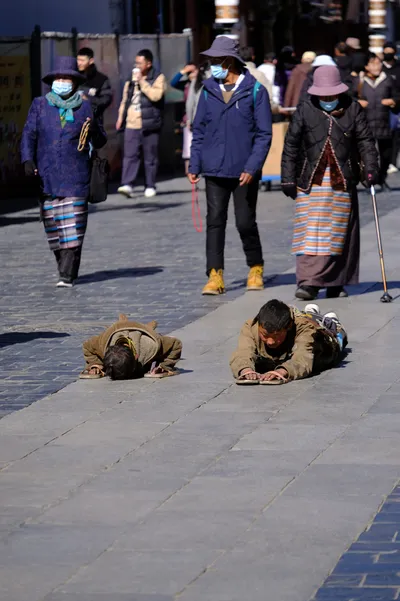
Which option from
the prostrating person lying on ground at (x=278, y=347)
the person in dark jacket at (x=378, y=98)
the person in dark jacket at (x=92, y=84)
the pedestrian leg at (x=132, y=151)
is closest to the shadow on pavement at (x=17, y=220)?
the person in dark jacket at (x=92, y=84)

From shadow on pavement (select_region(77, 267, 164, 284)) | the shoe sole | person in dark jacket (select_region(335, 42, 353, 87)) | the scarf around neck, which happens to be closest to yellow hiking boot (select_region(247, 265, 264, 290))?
the shoe sole

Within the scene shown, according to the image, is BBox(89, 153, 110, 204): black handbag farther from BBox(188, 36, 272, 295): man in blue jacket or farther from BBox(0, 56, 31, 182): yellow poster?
BBox(0, 56, 31, 182): yellow poster

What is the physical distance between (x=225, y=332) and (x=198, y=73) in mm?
10984

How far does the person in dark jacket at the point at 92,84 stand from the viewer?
19344mm

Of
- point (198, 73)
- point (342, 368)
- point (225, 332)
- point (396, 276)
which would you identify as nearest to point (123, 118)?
point (198, 73)

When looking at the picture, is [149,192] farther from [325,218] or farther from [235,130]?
[325,218]

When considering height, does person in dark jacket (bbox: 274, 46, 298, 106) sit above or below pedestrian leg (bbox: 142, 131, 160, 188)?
above

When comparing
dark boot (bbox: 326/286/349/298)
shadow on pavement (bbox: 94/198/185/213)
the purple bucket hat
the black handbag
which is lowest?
shadow on pavement (bbox: 94/198/185/213)

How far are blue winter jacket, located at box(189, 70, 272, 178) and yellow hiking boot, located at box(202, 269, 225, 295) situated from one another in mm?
731

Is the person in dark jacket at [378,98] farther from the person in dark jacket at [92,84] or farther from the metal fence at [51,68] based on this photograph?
the metal fence at [51,68]

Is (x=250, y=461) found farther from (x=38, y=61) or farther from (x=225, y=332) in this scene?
(x=38, y=61)

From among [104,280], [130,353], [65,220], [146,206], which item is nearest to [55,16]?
[146,206]

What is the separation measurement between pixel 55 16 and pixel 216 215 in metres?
13.6

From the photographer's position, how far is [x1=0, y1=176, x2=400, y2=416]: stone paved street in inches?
376
